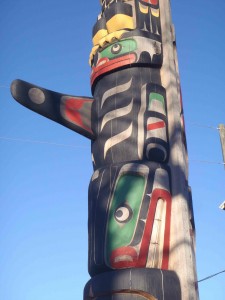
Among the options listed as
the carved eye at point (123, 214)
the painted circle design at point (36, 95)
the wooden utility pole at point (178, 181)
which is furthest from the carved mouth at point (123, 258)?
the painted circle design at point (36, 95)

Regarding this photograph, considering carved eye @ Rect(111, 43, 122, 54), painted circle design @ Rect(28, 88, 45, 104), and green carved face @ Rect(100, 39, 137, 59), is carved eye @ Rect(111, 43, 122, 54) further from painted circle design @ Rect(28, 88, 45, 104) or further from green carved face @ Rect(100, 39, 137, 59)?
painted circle design @ Rect(28, 88, 45, 104)

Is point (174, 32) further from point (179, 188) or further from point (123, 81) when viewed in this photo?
point (179, 188)

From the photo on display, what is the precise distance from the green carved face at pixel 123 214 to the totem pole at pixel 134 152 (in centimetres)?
2

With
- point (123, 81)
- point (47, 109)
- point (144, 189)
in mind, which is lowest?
point (144, 189)

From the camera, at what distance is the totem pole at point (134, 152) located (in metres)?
7.41

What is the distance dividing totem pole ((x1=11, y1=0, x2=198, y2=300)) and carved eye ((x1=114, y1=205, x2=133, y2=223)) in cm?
2

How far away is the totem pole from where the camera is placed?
7.41 metres

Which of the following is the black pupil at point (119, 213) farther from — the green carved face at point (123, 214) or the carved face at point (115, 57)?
the carved face at point (115, 57)

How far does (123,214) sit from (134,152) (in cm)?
137

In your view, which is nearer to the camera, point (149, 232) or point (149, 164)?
point (149, 232)

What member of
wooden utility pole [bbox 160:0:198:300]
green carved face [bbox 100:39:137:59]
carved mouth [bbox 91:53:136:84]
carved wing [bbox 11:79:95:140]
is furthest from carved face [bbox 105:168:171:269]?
green carved face [bbox 100:39:137:59]

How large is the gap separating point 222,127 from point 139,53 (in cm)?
253

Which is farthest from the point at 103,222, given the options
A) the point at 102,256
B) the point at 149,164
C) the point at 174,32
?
the point at 174,32

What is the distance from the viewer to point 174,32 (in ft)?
37.2
